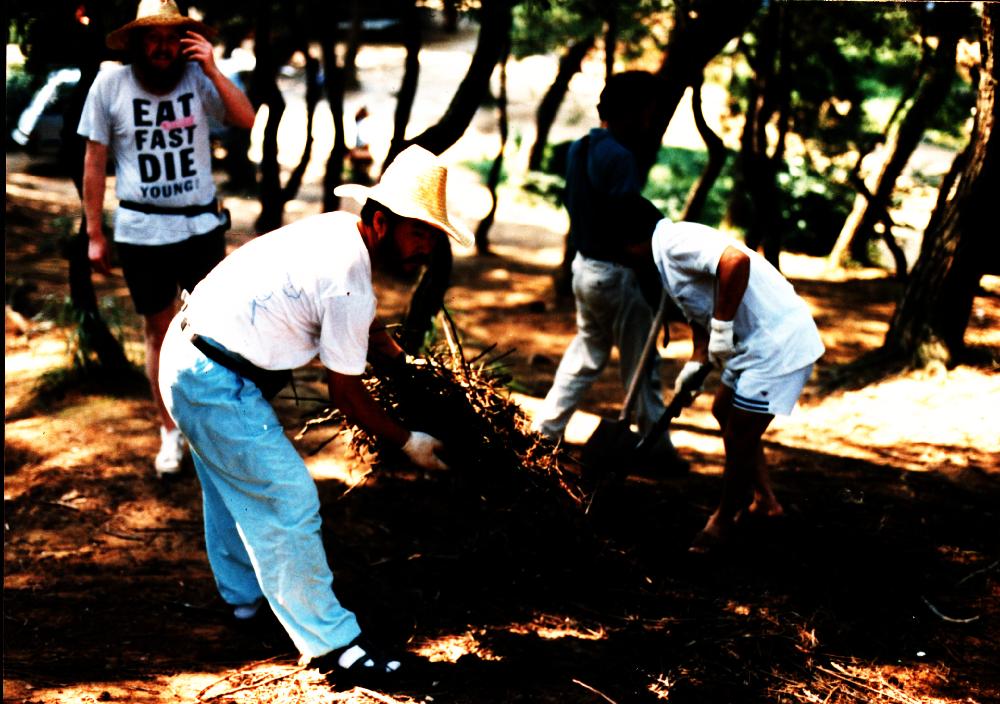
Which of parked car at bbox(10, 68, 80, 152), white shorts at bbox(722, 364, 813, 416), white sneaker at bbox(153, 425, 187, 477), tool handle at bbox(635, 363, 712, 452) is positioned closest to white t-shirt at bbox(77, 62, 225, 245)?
white sneaker at bbox(153, 425, 187, 477)

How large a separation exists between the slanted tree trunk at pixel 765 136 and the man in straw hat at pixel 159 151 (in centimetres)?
535

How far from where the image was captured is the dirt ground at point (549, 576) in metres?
3.40

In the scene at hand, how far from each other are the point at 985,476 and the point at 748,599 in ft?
6.39

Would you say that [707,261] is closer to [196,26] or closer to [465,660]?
[465,660]

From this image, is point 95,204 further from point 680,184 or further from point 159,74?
point 680,184

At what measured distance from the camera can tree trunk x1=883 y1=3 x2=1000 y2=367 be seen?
5.84 metres

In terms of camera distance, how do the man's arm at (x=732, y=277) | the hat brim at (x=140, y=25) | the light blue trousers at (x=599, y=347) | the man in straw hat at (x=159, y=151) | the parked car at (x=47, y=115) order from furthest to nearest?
the parked car at (x=47, y=115)
the light blue trousers at (x=599, y=347)
the man in straw hat at (x=159, y=151)
the hat brim at (x=140, y=25)
the man's arm at (x=732, y=277)

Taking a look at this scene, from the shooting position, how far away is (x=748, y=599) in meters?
3.94

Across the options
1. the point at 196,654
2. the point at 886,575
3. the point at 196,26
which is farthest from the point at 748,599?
the point at 196,26

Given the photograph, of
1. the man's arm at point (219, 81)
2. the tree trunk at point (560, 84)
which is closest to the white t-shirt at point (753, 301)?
the man's arm at point (219, 81)

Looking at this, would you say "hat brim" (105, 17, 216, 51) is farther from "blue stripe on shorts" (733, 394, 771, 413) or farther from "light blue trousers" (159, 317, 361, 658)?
"blue stripe on shorts" (733, 394, 771, 413)

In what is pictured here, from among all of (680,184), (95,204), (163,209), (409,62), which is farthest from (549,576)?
(680,184)

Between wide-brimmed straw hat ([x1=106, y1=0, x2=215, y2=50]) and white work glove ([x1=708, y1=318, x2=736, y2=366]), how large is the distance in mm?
2656

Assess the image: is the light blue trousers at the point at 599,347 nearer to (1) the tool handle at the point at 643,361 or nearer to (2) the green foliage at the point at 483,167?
(1) the tool handle at the point at 643,361
